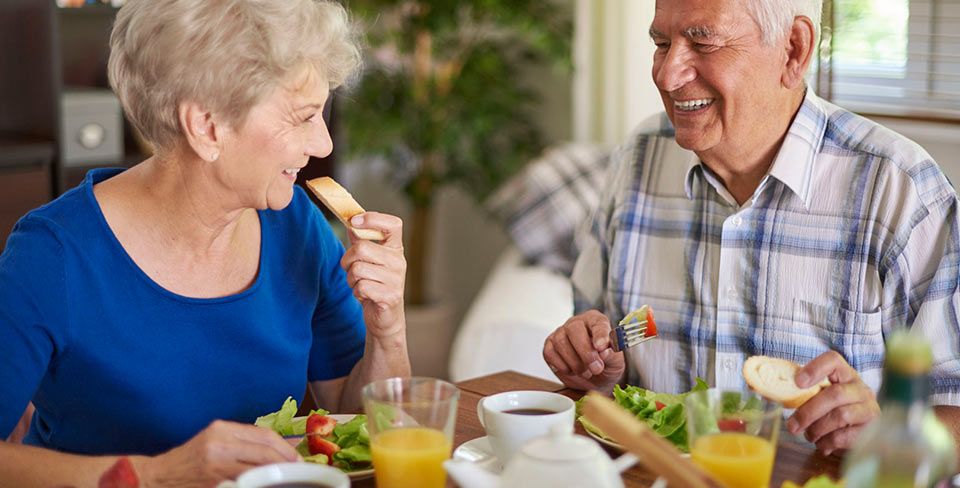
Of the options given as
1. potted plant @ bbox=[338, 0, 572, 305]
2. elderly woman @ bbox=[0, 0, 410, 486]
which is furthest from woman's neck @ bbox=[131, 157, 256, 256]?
potted plant @ bbox=[338, 0, 572, 305]

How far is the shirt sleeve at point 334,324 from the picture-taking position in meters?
1.86

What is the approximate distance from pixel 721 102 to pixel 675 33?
0.45 ft

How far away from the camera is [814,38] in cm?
184

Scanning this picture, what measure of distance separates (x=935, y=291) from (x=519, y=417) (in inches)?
28.8

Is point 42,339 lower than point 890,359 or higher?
lower

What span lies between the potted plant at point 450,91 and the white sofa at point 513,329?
2.88 ft

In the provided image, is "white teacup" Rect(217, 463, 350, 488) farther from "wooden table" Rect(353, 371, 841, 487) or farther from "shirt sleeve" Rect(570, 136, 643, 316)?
"shirt sleeve" Rect(570, 136, 643, 316)

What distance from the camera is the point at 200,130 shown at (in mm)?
1597

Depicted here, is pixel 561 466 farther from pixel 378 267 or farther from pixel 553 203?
pixel 553 203

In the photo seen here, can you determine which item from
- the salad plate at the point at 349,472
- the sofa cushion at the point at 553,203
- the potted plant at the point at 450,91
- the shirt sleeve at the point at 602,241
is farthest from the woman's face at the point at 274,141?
the potted plant at the point at 450,91

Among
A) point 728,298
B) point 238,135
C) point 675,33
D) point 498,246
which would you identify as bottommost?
point 498,246

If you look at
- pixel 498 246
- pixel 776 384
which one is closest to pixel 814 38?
pixel 776 384

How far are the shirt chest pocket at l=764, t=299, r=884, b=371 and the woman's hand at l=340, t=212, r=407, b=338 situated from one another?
628 mm

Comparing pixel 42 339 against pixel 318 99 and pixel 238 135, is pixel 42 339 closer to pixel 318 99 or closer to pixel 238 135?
pixel 238 135
